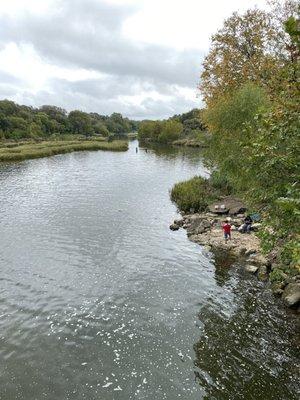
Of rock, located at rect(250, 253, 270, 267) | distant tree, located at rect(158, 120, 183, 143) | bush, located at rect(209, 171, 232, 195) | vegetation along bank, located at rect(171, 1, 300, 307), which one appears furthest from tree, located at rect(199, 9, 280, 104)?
distant tree, located at rect(158, 120, 183, 143)

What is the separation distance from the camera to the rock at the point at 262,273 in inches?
1102

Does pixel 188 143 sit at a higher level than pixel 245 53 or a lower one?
lower

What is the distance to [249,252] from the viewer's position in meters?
32.6

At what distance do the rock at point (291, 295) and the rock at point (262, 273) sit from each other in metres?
2.62

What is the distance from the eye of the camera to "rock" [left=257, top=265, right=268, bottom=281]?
28.0 metres

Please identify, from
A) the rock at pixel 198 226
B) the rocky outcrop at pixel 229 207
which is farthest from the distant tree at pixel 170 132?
the rock at pixel 198 226

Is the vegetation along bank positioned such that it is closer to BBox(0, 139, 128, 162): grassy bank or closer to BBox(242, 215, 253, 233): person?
BBox(242, 215, 253, 233): person

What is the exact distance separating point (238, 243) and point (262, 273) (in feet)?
22.4

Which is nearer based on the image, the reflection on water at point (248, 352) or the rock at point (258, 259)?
the reflection on water at point (248, 352)

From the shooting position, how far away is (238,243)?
35031mm

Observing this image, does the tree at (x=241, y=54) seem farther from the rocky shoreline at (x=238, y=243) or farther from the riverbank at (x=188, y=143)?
the riverbank at (x=188, y=143)

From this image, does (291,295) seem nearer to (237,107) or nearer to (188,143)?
(237,107)

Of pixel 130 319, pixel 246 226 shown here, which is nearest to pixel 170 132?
pixel 246 226

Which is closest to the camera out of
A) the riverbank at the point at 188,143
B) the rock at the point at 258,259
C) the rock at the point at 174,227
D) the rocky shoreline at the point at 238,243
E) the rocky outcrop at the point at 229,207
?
the rocky shoreline at the point at 238,243
